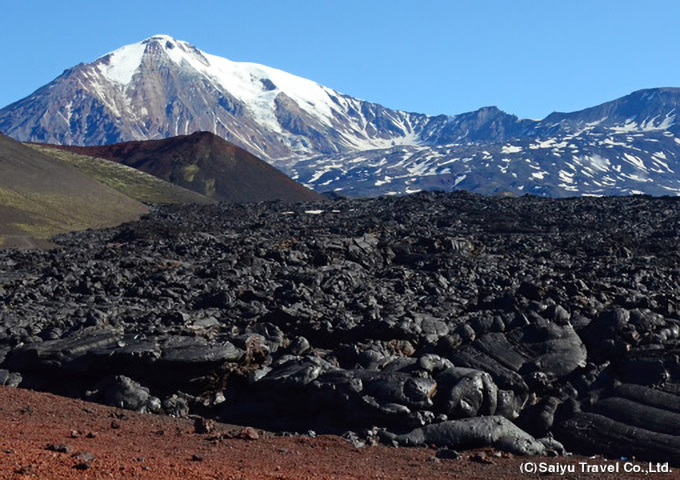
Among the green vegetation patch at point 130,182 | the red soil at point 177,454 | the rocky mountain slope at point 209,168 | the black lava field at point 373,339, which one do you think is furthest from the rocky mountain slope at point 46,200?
the red soil at point 177,454

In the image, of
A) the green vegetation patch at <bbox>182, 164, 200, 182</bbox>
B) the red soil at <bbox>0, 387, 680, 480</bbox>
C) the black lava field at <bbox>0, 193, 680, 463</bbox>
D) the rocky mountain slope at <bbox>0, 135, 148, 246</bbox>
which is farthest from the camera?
the green vegetation patch at <bbox>182, 164, 200, 182</bbox>

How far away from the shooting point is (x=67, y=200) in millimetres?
67000

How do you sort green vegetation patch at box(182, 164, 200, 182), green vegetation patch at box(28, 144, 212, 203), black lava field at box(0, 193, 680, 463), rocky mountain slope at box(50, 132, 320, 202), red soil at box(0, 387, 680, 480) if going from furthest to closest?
green vegetation patch at box(182, 164, 200, 182) → rocky mountain slope at box(50, 132, 320, 202) → green vegetation patch at box(28, 144, 212, 203) → black lava field at box(0, 193, 680, 463) → red soil at box(0, 387, 680, 480)

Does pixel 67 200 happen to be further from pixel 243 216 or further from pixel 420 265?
Answer: pixel 420 265

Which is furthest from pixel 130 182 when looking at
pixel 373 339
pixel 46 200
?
pixel 373 339

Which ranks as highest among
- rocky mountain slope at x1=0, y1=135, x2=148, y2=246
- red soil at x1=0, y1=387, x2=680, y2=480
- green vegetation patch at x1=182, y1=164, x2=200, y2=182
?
green vegetation patch at x1=182, y1=164, x2=200, y2=182

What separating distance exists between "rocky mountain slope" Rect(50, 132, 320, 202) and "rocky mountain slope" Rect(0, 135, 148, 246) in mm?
30568

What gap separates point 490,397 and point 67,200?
54.9 meters

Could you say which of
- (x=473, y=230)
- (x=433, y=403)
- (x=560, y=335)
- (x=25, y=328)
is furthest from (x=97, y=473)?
(x=473, y=230)

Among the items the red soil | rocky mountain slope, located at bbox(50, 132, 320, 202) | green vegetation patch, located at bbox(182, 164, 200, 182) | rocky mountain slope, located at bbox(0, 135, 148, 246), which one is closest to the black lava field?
the red soil

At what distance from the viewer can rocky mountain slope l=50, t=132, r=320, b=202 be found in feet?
351

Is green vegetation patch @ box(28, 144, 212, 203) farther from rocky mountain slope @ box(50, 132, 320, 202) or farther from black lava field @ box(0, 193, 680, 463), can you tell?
black lava field @ box(0, 193, 680, 463)

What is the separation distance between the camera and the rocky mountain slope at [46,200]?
57469 mm

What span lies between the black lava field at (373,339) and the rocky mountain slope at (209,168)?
65999mm
